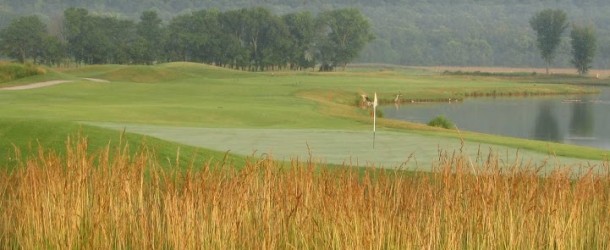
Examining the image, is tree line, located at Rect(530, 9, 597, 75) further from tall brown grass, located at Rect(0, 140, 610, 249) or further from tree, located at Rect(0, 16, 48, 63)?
tall brown grass, located at Rect(0, 140, 610, 249)

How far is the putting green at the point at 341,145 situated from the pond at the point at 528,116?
1764 cm

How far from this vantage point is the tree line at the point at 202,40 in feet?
403

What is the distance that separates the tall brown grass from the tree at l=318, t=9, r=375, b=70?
5750 inches

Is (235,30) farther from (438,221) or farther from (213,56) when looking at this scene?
(438,221)

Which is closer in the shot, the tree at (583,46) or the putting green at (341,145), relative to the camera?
the putting green at (341,145)

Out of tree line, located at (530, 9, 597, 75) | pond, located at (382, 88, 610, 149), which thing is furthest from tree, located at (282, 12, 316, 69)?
pond, located at (382, 88, 610, 149)

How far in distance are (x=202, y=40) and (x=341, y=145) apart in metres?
111

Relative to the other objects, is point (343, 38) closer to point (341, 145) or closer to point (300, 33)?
point (300, 33)

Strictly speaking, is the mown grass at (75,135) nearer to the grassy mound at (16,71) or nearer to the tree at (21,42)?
the grassy mound at (16,71)

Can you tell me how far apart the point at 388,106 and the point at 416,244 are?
177 ft

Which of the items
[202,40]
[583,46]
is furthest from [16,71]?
[583,46]

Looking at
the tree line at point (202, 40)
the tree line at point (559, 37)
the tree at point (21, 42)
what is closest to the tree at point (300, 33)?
the tree line at point (202, 40)

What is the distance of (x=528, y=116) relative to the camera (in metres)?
56.0

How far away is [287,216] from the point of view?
8359 millimetres
